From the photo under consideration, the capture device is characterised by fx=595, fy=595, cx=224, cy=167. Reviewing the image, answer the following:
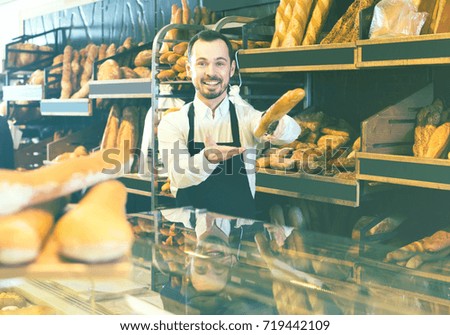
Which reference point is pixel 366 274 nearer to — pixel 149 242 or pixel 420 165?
pixel 149 242

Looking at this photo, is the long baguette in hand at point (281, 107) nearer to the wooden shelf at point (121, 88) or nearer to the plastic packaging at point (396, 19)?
the plastic packaging at point (396, 19)

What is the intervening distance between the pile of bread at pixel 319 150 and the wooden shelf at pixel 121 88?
2.69 feet

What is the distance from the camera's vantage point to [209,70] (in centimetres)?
271

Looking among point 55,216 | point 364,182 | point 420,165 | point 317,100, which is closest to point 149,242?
point 55,216

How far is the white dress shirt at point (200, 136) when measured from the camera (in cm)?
265

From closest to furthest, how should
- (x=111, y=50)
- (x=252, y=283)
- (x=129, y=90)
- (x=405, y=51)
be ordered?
(x=252, y=283) → (x=405, y=51) → (x=129, y=90) → (x=111, y=50)

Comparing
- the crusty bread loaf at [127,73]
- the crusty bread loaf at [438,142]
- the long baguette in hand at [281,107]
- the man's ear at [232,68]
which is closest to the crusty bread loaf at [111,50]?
the crusty bread loaf at [127,73]

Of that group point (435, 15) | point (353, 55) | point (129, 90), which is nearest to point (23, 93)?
point (129, 90)

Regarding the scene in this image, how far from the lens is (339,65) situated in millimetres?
1998

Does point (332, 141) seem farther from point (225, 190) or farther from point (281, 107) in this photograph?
point (225, 190)

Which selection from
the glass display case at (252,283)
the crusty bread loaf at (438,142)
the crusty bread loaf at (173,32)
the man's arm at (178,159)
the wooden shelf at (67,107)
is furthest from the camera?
the wooden shelf at (67,107)

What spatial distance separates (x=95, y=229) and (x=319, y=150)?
5.97ft

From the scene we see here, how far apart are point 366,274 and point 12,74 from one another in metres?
3.90

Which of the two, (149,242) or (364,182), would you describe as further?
(364,182)
